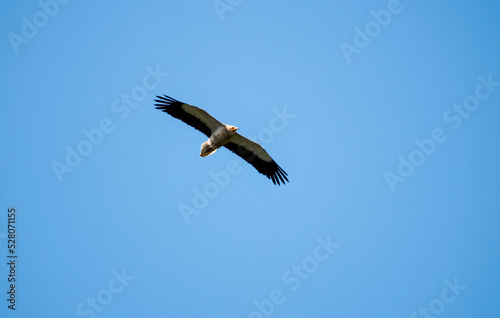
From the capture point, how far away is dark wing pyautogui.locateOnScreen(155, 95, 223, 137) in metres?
23.0

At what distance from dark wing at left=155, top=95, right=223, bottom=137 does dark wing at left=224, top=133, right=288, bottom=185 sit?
1.00m

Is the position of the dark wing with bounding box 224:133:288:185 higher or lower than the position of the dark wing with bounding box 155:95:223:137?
lower

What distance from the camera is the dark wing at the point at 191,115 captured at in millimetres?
22969

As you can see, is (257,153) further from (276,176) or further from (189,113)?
(189,113)

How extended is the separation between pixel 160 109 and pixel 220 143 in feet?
8.03

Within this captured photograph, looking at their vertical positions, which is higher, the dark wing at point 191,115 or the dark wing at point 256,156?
the dark wing at point 191,115

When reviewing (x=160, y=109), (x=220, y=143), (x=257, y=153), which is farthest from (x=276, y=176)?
(x=160, y=109)

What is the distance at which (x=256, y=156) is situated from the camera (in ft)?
80.0

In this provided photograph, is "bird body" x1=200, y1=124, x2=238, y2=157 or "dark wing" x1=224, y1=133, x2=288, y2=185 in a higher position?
"bird body" x1=200, y1=124, x2=238, y2=157

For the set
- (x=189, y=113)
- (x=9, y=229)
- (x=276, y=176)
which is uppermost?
(x=9, y=229)

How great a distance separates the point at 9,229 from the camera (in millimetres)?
24156

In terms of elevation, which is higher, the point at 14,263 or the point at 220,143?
the point at 14,263

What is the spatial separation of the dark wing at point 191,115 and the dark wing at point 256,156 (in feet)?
3.27

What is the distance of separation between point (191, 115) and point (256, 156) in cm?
301
